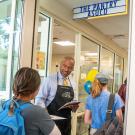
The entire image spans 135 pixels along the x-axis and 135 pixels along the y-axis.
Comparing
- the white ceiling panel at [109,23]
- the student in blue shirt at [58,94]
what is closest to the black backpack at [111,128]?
the student in blue shirt at [58,94]

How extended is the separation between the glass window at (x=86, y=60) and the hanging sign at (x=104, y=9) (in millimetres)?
1114

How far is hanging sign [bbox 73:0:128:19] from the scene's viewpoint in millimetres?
2884

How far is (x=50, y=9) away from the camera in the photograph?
3219mm

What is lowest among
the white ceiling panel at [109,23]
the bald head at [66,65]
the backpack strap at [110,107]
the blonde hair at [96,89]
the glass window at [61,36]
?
the backpack strap at [110,107]

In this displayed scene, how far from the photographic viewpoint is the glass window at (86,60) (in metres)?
4.59

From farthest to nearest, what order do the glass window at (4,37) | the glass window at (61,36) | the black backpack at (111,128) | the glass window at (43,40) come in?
1. the glass window at (61,36)
2. the glass window at (43,40)
3. the glass window at (4,37)
4. the black backpack at (111,128)

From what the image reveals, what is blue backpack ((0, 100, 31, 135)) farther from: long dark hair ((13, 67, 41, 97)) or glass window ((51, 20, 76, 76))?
glass window ((51, 20, 76, 76))

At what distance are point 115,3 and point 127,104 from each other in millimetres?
1772

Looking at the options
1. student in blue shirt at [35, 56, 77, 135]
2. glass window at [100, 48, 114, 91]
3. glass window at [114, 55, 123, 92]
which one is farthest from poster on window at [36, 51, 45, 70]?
glass window at [114, 55, 123, 92]

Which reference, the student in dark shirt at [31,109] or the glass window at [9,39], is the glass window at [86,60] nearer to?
the glass window at [9,39]

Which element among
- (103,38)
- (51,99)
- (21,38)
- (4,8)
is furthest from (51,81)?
(103,38)

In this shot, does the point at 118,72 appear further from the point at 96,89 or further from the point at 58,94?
the point at 96,89

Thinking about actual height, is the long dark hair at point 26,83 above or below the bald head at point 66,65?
below

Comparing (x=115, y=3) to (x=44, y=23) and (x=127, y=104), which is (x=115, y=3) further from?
(x=127, y=104)
